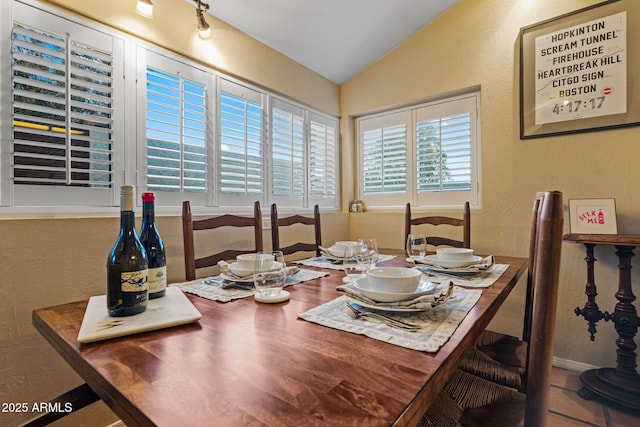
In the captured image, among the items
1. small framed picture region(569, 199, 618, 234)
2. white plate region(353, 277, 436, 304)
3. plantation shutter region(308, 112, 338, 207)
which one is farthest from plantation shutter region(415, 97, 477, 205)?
white plate region(353, 277, 436, 304)

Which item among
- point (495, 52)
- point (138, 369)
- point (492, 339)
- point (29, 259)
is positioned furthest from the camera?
point (495, 52)

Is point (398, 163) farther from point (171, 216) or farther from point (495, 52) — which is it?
point (171, 216)

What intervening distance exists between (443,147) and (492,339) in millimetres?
1660

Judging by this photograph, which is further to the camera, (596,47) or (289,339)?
(596,47)

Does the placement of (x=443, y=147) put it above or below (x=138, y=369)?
above

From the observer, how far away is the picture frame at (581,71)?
1.79m

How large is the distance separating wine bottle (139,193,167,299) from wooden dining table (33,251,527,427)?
0.63 feet

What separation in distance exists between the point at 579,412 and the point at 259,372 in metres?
1.93

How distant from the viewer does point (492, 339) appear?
4.40 ft

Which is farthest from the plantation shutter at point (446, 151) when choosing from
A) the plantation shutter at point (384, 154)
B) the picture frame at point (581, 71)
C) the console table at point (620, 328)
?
the console table at point (620, 328)

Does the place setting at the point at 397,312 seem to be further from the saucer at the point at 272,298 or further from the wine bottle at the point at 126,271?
the wine bottle at the point at 126,271

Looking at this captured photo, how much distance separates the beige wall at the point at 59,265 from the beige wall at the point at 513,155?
173 centimetres

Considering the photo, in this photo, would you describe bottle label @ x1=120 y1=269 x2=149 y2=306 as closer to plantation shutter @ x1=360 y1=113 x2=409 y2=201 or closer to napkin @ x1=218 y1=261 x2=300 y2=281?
napkin @ x1=218 y1=261 x2=300 y2=281

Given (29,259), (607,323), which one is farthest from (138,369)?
(607,323)
